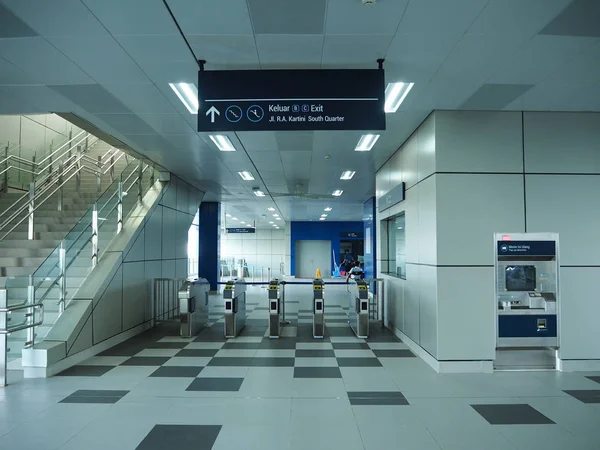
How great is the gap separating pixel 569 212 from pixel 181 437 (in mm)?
5282

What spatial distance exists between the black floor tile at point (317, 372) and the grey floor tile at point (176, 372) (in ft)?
4.13

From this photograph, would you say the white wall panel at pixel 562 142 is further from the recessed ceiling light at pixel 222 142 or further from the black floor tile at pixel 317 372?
the recessed ceiling light at pixel 222 142

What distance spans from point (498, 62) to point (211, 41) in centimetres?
272

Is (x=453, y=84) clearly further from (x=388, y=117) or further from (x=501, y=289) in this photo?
(x=501, y=289)

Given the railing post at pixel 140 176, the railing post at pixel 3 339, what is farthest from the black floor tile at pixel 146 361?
the railing post at pixel 140 176

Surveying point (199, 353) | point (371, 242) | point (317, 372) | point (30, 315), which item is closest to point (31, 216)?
point (30, 315)

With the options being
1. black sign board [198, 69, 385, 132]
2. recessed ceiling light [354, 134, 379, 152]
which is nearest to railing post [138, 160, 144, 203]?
recessed ceiling light [354, 134, 379, 152]

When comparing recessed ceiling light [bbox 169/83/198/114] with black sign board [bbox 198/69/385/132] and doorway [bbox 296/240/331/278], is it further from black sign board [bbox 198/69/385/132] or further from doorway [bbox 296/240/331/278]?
doorway [bbox 296/240/331/278]

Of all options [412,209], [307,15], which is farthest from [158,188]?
[307,15]

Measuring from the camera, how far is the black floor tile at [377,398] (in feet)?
14.6

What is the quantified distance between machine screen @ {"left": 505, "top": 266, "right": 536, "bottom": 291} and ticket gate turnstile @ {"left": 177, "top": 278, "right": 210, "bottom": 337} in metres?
5.29

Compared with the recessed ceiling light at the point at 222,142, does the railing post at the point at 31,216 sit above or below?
below

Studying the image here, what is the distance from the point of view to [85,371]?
223 inches

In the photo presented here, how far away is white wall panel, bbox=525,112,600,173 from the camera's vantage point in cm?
583
